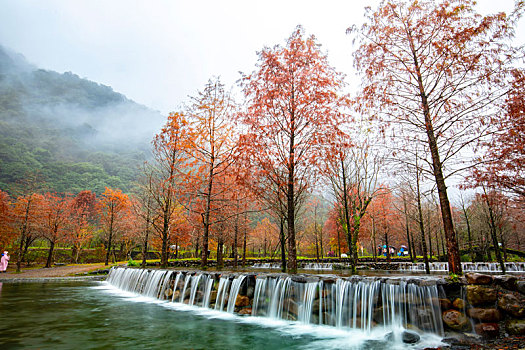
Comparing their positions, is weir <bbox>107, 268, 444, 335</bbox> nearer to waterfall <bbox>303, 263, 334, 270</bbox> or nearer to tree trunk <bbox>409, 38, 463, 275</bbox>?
tree trunk <bbox>409, 38, 463, 275</bbox>

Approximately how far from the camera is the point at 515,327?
5504mm

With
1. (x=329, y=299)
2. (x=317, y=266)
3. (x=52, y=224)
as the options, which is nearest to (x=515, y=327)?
(x=329, y=299)

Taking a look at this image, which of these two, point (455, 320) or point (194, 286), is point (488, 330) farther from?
point (194, 286)

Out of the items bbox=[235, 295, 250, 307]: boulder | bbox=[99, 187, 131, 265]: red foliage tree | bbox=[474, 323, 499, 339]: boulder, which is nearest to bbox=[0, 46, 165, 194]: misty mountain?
bbox=[99, 187, 131, 265]: red foliage tree

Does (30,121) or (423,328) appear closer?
(423,328)

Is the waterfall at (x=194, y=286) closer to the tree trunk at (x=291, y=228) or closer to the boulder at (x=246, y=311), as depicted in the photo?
the boulder at (x=246, y=311)

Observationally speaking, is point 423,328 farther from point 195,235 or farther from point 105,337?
point 195,235

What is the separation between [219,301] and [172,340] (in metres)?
3.86

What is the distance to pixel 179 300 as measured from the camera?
39.8 feet

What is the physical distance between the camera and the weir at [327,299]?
6543 mm

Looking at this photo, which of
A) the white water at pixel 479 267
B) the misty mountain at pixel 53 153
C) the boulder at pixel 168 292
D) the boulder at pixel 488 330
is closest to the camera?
the boulder at pixel 488 330

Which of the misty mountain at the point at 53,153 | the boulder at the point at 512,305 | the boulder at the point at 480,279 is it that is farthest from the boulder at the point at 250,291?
the misty mountain at the point at 53,153

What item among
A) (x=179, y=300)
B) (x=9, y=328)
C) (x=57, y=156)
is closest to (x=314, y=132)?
(x=179, y=300)

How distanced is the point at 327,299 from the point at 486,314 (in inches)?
146
